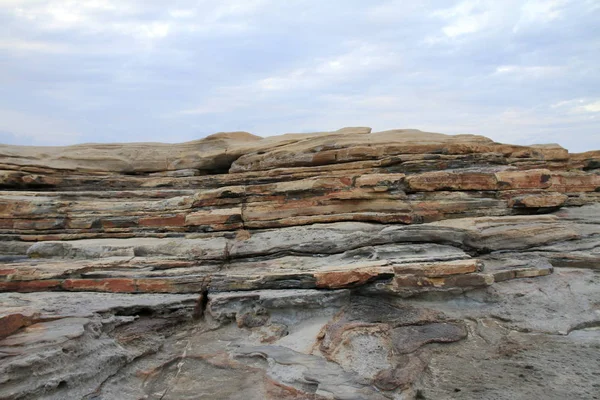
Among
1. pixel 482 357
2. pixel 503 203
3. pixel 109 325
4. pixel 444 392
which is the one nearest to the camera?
pixel 444 392

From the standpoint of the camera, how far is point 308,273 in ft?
22.6

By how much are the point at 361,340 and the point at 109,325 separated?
365 centimetres

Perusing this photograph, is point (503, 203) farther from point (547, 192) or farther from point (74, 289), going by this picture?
point (74, 289)

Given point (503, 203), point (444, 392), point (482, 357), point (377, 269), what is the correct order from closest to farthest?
point (444, 392) < point (482, 357) < point (377, 269) < point (503, 203)

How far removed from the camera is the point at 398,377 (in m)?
5.14

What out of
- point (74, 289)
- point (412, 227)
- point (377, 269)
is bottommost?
point (74, 289)

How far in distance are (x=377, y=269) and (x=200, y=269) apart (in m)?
3.12

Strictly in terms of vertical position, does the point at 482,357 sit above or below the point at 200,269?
below

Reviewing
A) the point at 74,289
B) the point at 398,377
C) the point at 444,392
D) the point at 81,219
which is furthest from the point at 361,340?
the point at 81,219

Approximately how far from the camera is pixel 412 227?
780 centimetres

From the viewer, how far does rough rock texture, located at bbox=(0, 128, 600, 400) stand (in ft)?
17.0

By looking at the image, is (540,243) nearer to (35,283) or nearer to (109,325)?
(109,325)

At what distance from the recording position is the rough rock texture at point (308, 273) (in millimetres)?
5195

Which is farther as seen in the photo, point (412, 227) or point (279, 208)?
point (279, 208)
